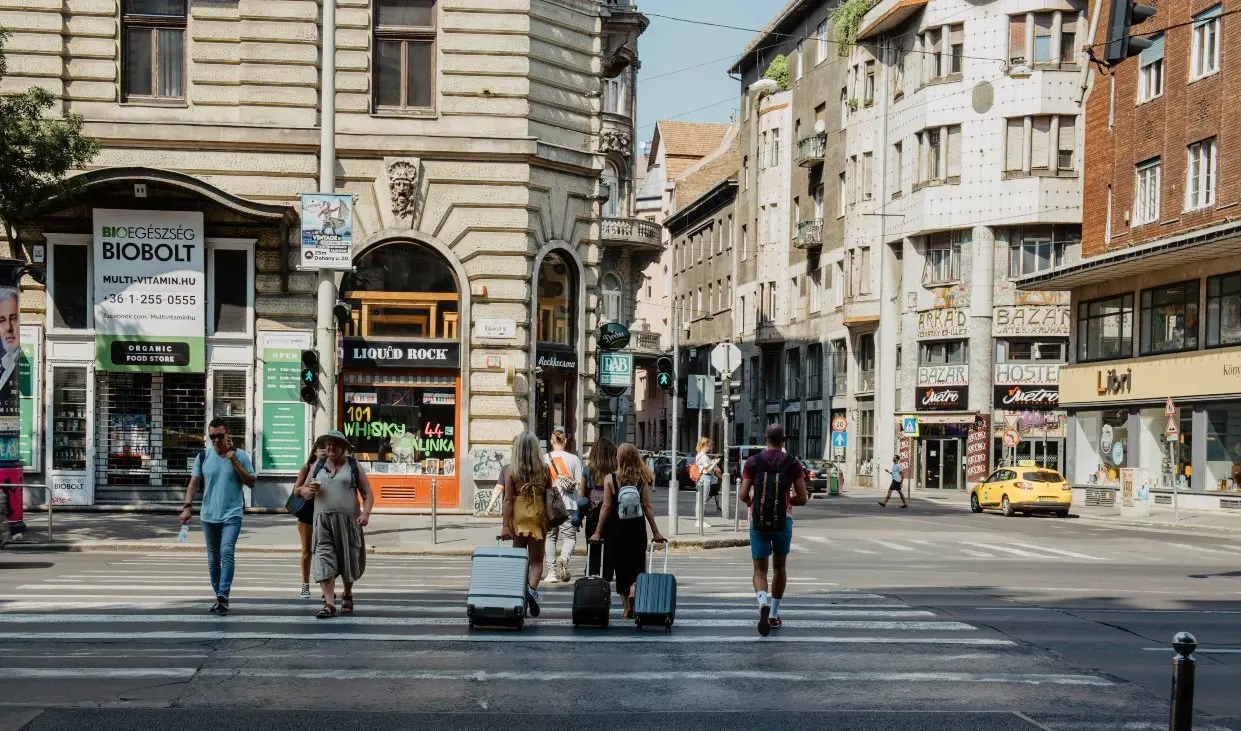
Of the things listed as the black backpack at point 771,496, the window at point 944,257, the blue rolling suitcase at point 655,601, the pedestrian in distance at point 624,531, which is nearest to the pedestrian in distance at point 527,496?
the pedestrian in distance at point 624,531

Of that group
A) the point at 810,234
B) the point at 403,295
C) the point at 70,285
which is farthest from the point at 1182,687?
the point at 810,234

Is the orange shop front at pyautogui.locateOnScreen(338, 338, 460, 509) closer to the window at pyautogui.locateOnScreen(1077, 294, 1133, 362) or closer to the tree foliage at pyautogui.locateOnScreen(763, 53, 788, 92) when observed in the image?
the window at pyautogui.locateOnScreen(1077, 294, 1133, 362)

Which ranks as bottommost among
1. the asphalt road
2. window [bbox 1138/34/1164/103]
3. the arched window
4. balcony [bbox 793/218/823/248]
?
the asphalt road

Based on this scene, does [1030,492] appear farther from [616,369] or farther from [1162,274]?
[616,369]

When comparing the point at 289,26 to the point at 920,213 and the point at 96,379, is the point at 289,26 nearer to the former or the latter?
the point at 96,379

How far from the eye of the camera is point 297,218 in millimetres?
28531

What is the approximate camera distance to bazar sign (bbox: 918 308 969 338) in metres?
58.2

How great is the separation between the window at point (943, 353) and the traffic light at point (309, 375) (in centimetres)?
3943

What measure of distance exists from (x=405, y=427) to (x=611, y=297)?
30.3m

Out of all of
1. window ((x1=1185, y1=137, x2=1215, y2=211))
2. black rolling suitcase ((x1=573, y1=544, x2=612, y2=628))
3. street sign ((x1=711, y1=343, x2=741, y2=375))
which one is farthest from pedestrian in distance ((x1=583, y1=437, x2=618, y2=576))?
window ((x1=1185, y1=137, x2=1215, y2=211))

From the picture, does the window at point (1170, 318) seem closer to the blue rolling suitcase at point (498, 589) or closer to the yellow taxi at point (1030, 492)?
the yellow taxi at point (1030, 492)

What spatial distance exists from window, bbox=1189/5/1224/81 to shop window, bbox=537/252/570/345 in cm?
2079

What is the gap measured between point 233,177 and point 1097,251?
31.0 meters

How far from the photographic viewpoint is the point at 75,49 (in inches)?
1113
